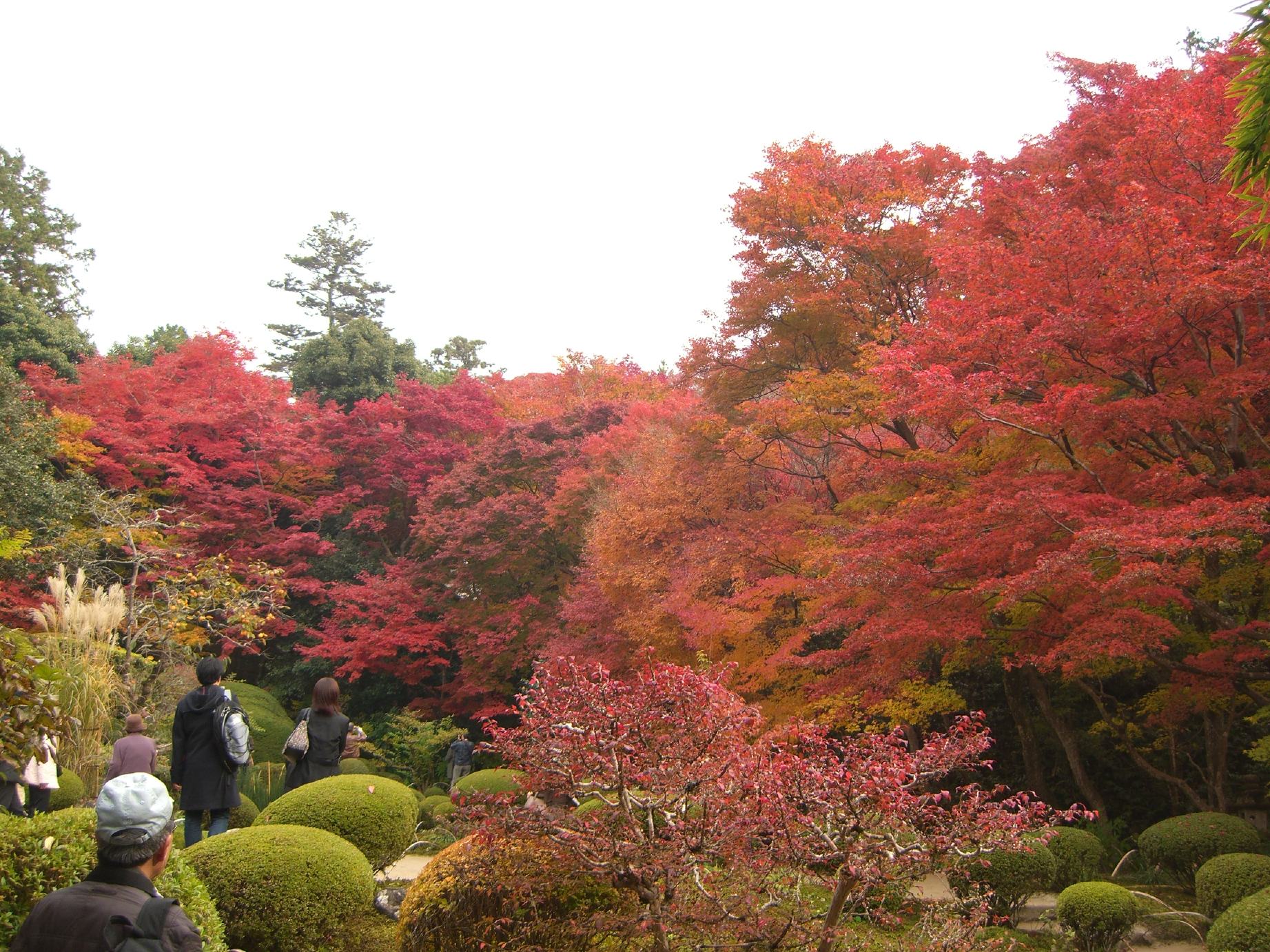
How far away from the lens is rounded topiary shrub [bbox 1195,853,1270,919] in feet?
20.1

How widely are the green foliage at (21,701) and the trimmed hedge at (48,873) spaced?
0.29m

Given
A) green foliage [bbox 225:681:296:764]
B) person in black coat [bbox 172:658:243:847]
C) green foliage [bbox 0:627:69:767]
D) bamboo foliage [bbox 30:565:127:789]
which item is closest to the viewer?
green foliage [bbox 0:627:69:767]

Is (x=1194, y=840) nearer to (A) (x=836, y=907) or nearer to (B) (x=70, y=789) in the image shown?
(A) (x=836, y=907)

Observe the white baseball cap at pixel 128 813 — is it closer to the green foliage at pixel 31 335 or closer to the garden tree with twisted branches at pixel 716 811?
the garden tree with twisted branches at pixel 716 811

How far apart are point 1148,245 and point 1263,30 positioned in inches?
159

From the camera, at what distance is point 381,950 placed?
5020 millimetres

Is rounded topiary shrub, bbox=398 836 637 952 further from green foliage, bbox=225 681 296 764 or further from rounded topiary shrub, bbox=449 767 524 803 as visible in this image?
green foliage, bbox=225 681 296 764

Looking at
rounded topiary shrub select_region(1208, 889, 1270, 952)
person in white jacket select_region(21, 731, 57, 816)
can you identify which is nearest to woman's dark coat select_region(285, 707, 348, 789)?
person in white jacket select_region(21, 731, 57, 816)

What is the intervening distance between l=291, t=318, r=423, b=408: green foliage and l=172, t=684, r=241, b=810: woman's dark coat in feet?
64.8

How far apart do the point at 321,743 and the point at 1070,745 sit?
8.11 meters

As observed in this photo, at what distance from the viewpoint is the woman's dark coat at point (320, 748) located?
5.98 m

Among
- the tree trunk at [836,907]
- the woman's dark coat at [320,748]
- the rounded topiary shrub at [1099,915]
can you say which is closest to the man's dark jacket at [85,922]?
the tree trunk at [836,907]

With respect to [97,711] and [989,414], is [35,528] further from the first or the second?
[989,414]

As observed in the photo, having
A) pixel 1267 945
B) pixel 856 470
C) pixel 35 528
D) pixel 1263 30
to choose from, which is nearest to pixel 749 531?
pixel 856 470
